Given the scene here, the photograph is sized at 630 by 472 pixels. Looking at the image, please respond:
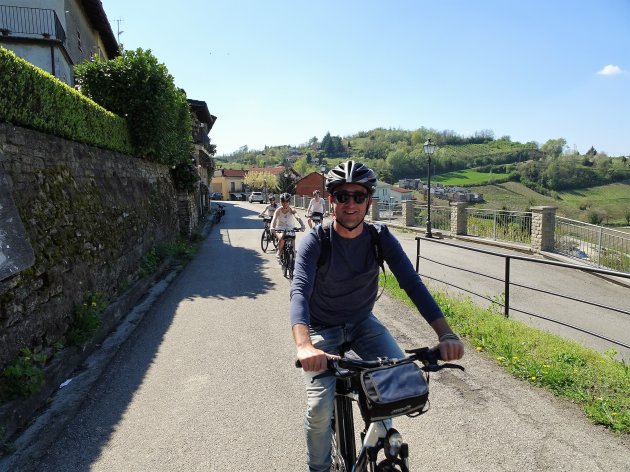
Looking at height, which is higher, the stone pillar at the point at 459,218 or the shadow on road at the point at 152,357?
the stone pillar at the point at 459,218

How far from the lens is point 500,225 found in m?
18.6

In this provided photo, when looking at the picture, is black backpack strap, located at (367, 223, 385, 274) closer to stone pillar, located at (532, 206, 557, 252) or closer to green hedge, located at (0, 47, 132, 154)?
green hedge, located at (0, 47, 132, 154)

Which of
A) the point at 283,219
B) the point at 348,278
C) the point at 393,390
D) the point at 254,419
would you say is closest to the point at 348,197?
the point at 348,278

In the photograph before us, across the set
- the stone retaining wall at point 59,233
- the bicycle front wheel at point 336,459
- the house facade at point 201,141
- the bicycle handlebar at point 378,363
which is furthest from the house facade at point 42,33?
the bicycle handlebar at point 378,363

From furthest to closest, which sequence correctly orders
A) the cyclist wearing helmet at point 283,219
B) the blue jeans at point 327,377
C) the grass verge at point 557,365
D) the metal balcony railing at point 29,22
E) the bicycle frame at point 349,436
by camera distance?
the metal balcony railing at point 29,22
the cyclist wearing helmet at point 283,219
the grass verge at point 557,365
the blue jeans at point 327,377
the bicycle frame at point 349,436

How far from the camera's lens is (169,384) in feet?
15.1

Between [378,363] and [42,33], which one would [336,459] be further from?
[42,33]

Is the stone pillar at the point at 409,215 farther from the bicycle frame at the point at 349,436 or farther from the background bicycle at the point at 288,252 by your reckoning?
the bicycle frame at the point at 349,436

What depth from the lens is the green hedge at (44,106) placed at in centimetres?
514

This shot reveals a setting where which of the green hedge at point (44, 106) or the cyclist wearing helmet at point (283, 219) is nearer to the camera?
the green hedge at point (44, 106)

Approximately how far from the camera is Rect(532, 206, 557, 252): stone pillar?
15.6 m

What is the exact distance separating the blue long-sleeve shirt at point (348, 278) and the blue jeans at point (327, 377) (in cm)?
7

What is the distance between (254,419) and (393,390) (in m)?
2.30

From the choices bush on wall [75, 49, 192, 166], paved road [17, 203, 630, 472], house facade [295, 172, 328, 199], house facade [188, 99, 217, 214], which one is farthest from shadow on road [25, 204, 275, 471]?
house facade [295, 172, 328, 199]
